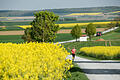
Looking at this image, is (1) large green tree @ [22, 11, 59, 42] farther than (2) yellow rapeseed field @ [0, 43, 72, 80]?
Yes

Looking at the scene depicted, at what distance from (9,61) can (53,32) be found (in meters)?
18.9

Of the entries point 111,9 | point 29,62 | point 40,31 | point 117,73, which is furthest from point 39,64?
point 111,9

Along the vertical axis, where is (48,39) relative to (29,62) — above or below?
below

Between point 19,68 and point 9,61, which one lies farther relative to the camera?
point 9,61

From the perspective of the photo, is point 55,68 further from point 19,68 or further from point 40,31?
point 40,31

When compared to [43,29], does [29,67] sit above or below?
above

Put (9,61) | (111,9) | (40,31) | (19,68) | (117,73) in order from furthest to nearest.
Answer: (111,9) < (40,31) < (117,73) < (9,61) < (19,68)

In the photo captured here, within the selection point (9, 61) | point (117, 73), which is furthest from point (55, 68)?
point (117, 73)

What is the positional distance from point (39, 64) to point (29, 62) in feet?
1.08

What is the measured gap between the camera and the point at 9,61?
8578mm

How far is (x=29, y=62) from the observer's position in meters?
8.61

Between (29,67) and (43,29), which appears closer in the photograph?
(29,67)

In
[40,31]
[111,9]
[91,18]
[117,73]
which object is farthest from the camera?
[91,18]

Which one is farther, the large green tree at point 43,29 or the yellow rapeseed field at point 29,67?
the large green tree at point 43,29
